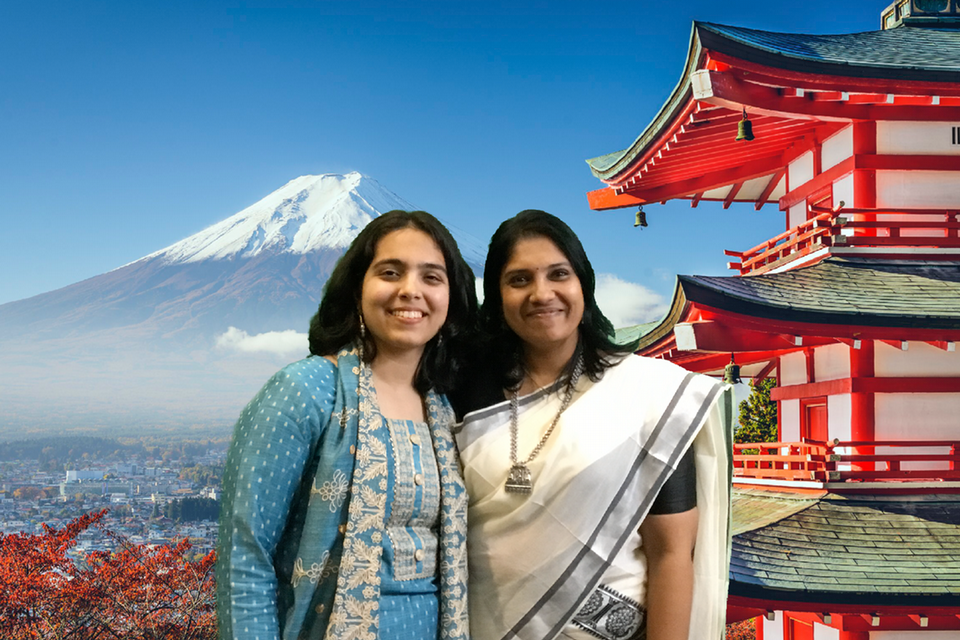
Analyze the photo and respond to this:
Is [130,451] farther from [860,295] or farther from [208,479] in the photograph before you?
[860,295]

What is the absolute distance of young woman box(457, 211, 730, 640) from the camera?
220 cm

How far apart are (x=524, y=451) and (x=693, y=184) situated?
647 centimetres

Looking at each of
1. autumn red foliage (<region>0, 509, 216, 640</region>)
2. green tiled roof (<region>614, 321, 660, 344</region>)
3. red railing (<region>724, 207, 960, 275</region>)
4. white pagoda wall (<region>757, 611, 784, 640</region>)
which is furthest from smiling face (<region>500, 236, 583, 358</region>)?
autumn red foliage (<region>0, 509, 216, 640</region>)

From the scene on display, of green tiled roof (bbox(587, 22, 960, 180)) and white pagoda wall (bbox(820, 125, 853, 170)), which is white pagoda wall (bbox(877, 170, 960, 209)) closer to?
white pagoda wall (bbox(820, 125, 853, 170))

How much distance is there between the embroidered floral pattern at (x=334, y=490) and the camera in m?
1.88

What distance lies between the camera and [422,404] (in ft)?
7.22

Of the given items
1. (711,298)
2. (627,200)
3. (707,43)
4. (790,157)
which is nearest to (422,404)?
(711,298)

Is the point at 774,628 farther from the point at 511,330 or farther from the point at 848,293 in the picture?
the point at 511,330

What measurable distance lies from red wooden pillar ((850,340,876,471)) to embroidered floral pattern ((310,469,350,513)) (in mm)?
5345

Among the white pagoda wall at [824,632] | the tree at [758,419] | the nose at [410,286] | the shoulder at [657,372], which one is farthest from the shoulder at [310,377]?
the tree at [758,419]

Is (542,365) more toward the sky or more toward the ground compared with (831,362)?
more toward the sky

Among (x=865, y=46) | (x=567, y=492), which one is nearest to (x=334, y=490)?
(x=567, y=492)

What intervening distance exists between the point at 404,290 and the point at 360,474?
1.42 ft

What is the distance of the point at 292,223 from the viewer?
72.7 metres
